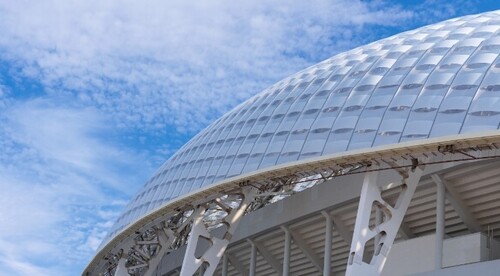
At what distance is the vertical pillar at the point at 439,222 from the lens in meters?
43.2

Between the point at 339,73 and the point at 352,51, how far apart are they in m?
4.58

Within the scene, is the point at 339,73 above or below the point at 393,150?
above

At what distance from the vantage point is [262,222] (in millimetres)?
57312

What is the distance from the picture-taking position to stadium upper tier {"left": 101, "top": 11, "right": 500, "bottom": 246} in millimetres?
42250

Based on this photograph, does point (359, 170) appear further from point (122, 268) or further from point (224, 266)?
point (122, 268)

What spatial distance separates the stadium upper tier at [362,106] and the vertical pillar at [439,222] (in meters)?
4.68

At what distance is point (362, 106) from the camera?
46406mm

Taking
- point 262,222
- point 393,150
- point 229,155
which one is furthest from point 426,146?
point 262,222

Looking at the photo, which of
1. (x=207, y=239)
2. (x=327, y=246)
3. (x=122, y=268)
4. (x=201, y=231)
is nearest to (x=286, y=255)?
(x=327, y=246)

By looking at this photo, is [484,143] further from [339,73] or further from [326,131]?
[339,73]

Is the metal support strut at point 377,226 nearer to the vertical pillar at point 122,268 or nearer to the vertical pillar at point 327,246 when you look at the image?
the vertical pillar at point 327,246

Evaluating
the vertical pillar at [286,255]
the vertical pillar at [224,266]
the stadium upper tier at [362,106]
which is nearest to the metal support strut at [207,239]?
the stadium upper tier at [362,106]

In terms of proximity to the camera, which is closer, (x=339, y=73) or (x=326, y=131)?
(x=326, y=131)

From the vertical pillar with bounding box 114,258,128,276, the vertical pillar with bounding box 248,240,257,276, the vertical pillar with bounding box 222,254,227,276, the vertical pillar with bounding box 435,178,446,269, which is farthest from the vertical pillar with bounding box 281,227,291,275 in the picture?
the vertical pillar with bounding box 114,258,128,276
